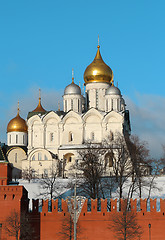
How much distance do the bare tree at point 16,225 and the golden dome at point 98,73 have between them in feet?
116

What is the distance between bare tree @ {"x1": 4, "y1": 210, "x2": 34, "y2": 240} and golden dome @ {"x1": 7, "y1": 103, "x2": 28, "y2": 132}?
1369 inches

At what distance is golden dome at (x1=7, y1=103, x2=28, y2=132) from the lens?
72688mm

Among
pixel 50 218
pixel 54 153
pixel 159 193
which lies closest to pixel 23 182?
pixel 54 153

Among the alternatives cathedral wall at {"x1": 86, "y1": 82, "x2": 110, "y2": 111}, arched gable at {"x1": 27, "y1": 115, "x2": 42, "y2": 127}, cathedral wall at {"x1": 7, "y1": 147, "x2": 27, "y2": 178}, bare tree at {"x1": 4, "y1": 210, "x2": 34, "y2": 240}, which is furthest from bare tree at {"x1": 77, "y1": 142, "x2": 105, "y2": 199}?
cathedral wall at {"x1": 86, "y1": 82, "x2": 110, "y2": 111}

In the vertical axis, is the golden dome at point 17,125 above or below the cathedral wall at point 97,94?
below

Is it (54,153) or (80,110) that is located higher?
(80,110)

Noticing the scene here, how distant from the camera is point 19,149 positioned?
70438 millimetres

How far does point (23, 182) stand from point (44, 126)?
37.4ft

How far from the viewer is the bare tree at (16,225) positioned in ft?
123

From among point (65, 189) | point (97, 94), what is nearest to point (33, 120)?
point (97, 94)

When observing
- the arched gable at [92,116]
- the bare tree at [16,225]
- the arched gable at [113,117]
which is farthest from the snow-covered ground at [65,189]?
the bare tree at [16,225]

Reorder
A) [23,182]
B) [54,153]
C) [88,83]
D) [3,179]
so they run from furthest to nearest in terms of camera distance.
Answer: [88,83], [54,153], [23,182], [3,179]

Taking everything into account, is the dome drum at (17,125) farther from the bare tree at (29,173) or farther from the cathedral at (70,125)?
the bare tree at (29,173)

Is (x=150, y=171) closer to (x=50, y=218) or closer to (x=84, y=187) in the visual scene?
(x=84, y=187)
